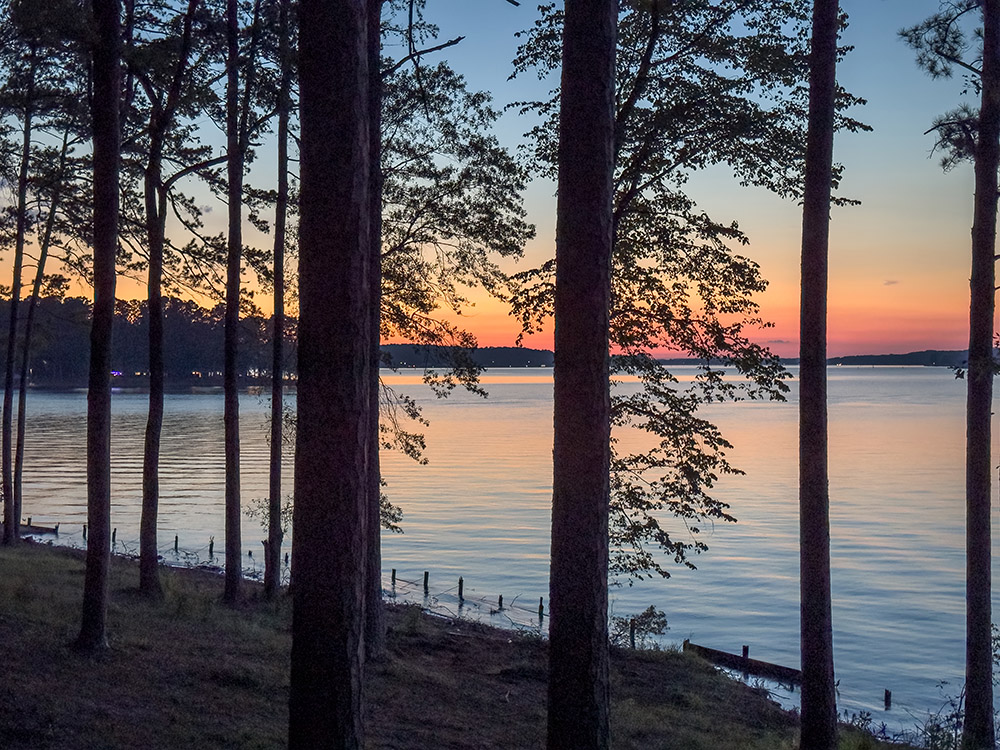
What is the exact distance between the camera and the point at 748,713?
15.3 meters

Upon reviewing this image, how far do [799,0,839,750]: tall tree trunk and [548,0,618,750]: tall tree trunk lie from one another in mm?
4447

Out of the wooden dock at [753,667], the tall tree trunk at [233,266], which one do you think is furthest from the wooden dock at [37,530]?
the wooden dock at [753,667]

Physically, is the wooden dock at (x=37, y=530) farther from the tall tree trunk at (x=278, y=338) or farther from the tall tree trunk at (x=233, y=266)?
the tall tree trunk at (x=233, y=266)

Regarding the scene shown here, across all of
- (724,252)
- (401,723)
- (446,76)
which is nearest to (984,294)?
(724,252)

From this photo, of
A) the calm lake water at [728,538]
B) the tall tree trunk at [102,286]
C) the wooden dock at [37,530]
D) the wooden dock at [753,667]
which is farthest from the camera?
the wooden dock at [37,530]

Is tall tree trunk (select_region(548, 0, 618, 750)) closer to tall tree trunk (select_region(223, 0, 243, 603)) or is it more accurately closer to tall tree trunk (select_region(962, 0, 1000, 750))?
tall tree trunk (select_region(962, 0, 1000, 750))

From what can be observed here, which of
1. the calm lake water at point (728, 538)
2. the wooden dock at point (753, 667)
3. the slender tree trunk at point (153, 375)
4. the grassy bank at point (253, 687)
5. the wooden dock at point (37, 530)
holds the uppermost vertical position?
the slender tree trunk at point (153, 375)

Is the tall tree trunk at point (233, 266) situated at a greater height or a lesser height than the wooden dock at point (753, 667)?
greater

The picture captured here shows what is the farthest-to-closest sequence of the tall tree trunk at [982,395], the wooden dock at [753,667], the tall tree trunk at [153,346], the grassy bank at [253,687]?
the wooden dock at [753,667], the tall tree trunk at [153,346], the tall tree trunk at [982,395], the grassy bank at [253,687]

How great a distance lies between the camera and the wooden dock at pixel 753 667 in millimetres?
22656

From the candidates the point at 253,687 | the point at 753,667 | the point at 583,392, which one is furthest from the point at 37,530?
the point at 583,392

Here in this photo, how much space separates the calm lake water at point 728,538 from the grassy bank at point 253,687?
34.3 ft

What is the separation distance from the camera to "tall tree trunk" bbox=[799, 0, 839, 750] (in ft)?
36.4

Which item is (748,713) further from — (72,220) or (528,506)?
(528,506)
